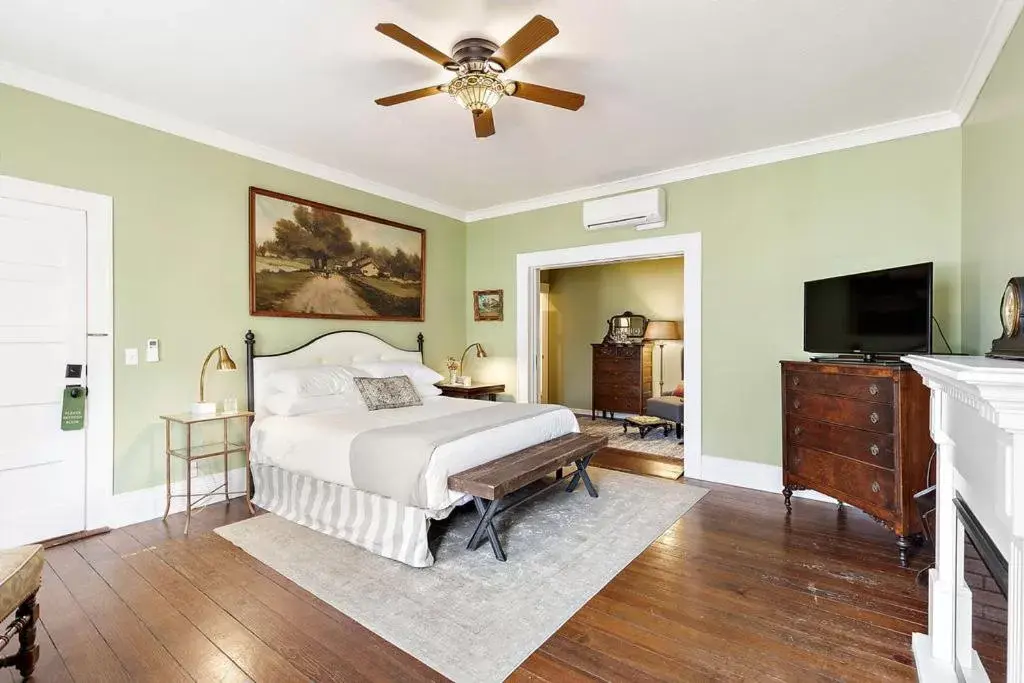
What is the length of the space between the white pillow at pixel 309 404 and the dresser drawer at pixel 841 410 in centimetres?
298

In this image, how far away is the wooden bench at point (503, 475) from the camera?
7.94 ft

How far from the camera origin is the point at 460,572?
2400 mm

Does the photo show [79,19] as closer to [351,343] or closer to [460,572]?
[351,343]

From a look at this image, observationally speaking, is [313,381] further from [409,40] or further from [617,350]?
[617,350]

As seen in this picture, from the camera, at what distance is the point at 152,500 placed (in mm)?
3133

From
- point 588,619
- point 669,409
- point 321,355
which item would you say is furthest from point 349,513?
point 669,409

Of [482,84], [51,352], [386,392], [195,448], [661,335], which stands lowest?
[195,448]

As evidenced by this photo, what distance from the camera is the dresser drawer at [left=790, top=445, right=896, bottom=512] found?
2555 millimetres

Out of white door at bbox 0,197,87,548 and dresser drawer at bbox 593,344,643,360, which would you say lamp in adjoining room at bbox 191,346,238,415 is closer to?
white door at bbox 0,197,87,548

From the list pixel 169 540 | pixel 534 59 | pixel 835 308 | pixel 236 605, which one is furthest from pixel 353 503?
pixel 835 308

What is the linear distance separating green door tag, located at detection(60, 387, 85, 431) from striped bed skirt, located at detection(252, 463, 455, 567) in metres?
1.03

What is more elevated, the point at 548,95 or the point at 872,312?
the point at 548,95

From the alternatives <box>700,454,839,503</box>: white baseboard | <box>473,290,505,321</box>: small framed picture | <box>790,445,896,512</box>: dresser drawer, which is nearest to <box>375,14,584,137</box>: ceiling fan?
<box>790,445,896,512</box>: dresser drawer

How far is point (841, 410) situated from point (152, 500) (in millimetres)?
4360
